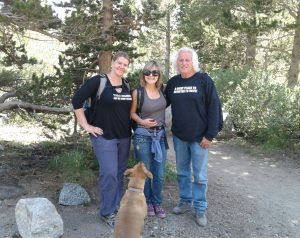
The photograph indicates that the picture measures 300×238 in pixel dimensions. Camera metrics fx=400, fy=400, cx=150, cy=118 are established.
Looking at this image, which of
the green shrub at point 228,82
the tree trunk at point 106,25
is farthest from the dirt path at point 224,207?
the green shrub at point 228,82

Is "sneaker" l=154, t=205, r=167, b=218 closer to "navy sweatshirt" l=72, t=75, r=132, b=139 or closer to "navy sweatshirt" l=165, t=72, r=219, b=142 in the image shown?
"navy sweatshirt" l=165, t=72, r=219, b=142

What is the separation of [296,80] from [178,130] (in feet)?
36.0

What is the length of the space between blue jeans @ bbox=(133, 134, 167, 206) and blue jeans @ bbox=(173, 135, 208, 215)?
24 centimetres

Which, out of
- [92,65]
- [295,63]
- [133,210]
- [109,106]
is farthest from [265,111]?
[133,210]

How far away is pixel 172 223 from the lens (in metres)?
5.59

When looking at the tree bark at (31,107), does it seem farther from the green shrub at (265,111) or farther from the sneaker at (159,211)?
the green shrub at (265,111)

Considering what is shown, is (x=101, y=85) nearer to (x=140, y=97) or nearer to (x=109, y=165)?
(x=140, y=97)

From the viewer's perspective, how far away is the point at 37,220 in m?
4.79

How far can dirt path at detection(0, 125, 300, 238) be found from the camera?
17.7ft

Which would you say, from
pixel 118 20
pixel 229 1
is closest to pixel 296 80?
pixel 229 1

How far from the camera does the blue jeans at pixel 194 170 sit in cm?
525

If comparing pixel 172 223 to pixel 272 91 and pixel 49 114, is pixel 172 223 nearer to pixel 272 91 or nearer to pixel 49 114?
pixel 49 114

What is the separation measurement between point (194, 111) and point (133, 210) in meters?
1.55


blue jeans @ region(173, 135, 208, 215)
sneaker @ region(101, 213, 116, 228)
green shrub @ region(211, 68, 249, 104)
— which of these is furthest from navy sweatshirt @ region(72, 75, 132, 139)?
green shrub @ region(211, 68, 249, 104)
